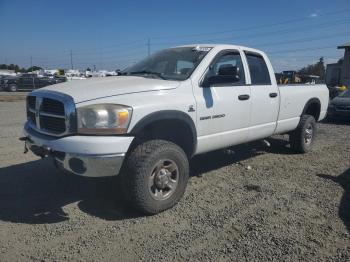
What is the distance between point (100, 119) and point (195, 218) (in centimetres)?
155

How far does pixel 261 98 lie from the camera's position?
17.8 ft

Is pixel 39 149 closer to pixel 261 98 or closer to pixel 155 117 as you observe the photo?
pixel 155 117

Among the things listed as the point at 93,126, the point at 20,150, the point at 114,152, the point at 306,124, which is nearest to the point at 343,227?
the point at 114,152

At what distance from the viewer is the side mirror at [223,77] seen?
14.8ft

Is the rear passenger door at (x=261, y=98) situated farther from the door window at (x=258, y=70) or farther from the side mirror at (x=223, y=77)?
the side mirror at (x=223, y=77)

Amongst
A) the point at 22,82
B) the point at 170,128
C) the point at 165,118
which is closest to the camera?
the point at 165,118

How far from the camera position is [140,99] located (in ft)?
12.4

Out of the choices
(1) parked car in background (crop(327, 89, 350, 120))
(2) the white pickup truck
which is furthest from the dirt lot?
(1) parked car in background (crop(327, 89, 350, 120))

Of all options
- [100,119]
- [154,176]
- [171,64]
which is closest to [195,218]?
[154,176]

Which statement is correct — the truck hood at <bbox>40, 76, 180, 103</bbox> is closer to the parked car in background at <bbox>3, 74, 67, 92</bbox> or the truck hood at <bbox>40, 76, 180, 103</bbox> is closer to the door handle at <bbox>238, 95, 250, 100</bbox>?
the door handle at <bbox>238, 95, 250, 100</bbox>

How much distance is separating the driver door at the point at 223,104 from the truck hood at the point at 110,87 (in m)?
0.52

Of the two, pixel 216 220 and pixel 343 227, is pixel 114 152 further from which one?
pixel 343 227

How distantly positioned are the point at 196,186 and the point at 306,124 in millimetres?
3051

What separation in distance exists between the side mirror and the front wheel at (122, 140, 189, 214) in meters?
1.02
